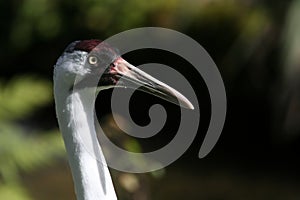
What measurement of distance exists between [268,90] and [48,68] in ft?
5.24

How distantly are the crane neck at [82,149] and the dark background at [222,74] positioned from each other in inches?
116

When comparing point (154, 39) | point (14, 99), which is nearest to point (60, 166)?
point (154, 39)

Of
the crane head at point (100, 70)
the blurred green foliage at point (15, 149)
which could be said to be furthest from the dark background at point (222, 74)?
the crane head at point (100, 70)

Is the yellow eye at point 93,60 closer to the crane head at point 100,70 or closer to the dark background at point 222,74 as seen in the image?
the crane head at point 100,70

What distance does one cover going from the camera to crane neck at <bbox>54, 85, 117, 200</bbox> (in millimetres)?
1761

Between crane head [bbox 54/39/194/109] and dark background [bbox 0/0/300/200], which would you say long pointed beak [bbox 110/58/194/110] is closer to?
crane head [bbox 54/39/194/109]

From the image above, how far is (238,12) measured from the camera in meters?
5.41

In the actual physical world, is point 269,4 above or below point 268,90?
above

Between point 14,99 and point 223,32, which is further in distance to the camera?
point 223,32

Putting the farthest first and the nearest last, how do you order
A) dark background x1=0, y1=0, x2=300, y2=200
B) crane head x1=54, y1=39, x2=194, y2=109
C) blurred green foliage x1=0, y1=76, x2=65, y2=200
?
1. dark background x1=0, y1=0, x2=300, y2=200
2. blurred green foliage x1=0, y1=76, x2=65, y2=200
3. crane head x1=54, y1=39, x2=194, y2=109

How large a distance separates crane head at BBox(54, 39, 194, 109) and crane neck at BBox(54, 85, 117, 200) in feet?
0.11

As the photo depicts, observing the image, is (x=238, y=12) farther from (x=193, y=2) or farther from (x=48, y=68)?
(x=48, y=68)

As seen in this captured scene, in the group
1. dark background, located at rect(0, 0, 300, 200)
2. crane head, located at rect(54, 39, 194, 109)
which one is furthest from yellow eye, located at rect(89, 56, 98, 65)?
dark background, located at rect(0, 0, 300, 200)

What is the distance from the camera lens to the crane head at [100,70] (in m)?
1.75
